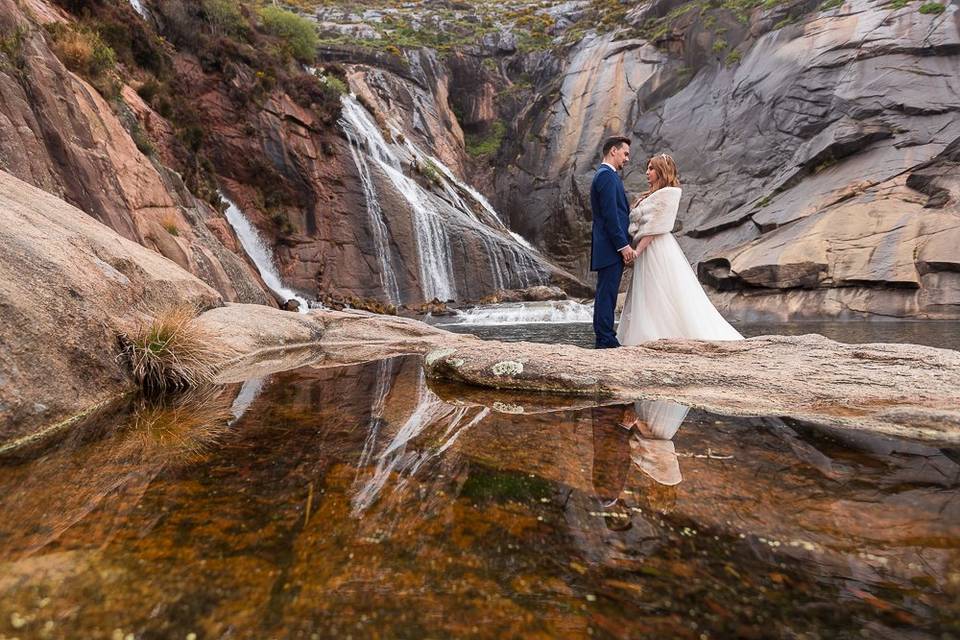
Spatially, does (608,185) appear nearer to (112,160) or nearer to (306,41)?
(112,160)

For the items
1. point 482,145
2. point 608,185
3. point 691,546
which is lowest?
point 691,546

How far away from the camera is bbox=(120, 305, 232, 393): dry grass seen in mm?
3516

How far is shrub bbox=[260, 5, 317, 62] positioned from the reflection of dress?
25.2 metres

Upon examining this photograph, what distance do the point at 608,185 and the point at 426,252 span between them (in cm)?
1491

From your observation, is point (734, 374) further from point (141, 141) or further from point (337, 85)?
point (337, 85)

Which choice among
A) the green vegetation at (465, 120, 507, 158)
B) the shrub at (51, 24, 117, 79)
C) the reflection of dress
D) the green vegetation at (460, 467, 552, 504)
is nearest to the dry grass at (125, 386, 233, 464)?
the green vegetation at (460, 467, 552, 504)

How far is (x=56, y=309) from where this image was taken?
2934 millimetres

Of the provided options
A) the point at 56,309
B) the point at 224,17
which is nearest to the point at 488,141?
the point at 224,17

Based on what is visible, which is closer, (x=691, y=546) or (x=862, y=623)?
(x=862, y=623)

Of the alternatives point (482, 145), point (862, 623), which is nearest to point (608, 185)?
point (862, 623)

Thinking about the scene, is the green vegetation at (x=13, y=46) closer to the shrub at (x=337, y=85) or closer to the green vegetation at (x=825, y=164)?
the shrub at (x=337, y=85)

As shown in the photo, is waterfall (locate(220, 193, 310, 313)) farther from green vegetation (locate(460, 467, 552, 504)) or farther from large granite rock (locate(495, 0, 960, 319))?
large granite rock (locate(495, 0, 960, 319))

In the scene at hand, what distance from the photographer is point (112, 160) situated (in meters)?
7.90

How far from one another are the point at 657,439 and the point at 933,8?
79.8 ft
